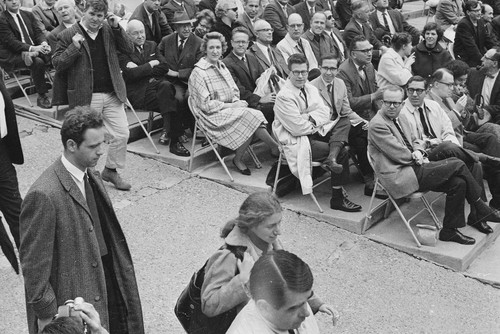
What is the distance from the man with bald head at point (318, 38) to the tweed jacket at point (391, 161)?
284cm

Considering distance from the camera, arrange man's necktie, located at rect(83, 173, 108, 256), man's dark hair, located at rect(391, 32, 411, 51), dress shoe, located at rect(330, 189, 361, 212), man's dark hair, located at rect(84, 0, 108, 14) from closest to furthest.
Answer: man's necktie, located at rect(83, 173, 108, 256) → man's dark hair, located at rect(84, 0, 108, 14) → dress shoe, located at rect(330, 189, 361, 212) → man's dark hair, located at rect(391, 32, 411, 51)

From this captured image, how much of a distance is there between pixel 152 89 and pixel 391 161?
10.3 ft

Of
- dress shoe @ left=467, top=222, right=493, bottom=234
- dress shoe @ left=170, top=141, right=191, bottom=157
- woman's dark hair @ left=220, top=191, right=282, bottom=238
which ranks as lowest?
dress shoe @ left=467, top=222, right=493, bottom=234

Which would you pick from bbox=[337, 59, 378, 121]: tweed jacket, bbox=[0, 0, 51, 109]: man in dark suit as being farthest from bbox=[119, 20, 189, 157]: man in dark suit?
bbox=[337, 59, 378, 121]: tweed jacket

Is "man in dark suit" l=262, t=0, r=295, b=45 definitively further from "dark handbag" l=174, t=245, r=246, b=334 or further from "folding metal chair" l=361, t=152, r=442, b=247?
"dark handbag" l=174, t=245, r=246, b=334

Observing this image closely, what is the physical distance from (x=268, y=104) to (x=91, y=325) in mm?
5858

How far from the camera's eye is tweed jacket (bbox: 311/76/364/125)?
8.03 metres

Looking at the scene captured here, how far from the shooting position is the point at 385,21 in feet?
38.4

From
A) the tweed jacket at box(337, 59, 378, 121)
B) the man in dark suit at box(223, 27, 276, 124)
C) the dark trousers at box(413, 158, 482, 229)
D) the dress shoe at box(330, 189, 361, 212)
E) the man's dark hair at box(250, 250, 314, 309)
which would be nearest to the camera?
the man's dark hair at box(250, 250, 314, 309)

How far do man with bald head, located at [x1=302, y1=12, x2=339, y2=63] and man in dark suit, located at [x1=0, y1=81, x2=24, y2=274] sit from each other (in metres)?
5.05

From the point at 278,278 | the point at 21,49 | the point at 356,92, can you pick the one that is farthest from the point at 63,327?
the point at 21,49

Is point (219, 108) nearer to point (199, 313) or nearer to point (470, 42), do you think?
point (199, 313)

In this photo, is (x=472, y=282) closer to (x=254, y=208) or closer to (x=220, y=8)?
(x=254, y=208)

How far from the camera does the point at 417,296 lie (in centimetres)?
640
